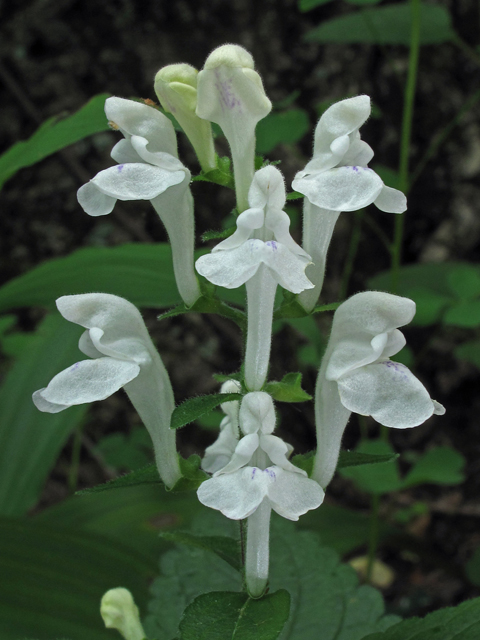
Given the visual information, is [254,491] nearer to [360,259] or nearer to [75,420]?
[75,420]

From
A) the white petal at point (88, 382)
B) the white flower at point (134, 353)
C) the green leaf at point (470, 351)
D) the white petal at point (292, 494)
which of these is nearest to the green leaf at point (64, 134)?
the white flower at point (134, 353)

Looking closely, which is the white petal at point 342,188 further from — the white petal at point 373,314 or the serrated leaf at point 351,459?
the serrated leaf at point 351,459

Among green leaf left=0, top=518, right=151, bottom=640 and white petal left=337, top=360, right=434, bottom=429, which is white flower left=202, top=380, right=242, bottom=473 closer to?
white petal left=337, top=360, right=434, bottom=429

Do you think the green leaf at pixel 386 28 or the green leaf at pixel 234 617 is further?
the green leaf at pixel 386 28

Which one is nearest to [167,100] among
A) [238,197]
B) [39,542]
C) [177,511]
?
[238,197]

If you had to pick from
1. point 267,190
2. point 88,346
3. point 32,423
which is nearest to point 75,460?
point 32,423
